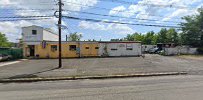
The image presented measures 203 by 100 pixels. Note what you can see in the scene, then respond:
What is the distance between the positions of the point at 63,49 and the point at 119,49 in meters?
9.98

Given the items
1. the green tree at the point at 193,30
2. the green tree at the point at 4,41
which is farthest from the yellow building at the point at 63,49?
the green tree at the point at 4,41

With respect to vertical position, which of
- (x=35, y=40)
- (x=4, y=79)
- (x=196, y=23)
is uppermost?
(x=196, y=23)

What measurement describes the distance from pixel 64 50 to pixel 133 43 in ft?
40.8

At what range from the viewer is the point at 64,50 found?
5016cm

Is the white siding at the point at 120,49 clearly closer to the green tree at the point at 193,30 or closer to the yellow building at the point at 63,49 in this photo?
the yellow building at the point at 63,49

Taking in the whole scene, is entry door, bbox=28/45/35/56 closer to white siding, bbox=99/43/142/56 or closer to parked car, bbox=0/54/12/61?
parked car, bbox=0/54/12/61

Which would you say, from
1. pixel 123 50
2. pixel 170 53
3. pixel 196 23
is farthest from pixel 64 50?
pixel 196 23

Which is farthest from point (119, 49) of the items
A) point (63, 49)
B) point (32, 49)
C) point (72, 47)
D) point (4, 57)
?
point (4, 57)

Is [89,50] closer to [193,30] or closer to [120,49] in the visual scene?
[120,49]

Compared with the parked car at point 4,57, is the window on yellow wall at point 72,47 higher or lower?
higher

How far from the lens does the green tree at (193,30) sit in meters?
62.6

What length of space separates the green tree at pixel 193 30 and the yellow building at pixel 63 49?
23373mm

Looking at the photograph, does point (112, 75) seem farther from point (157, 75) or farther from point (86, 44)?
point (86, 44)

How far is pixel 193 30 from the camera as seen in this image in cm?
6288
